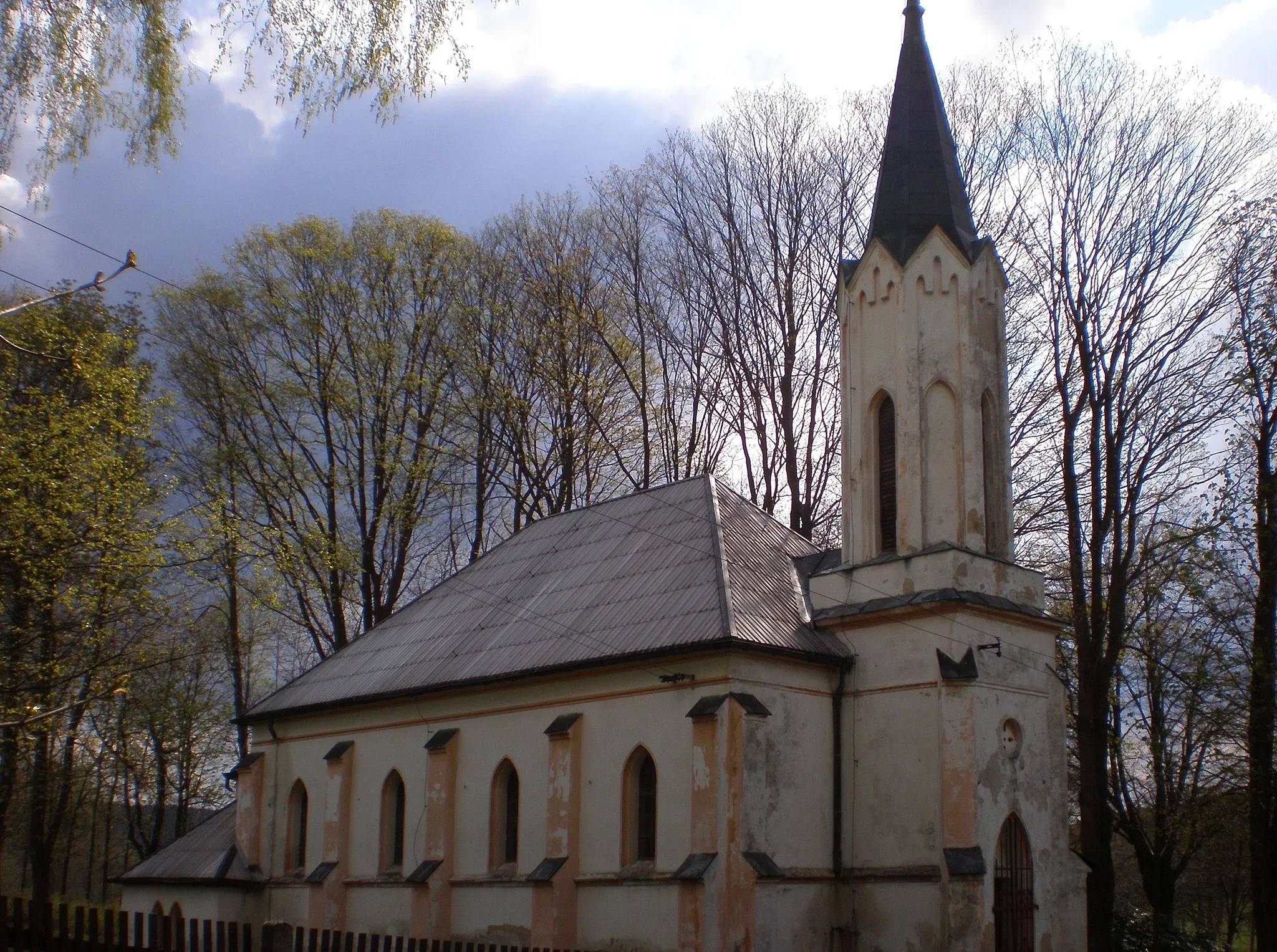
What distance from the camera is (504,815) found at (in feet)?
70.3

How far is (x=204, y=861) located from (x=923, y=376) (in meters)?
17.8

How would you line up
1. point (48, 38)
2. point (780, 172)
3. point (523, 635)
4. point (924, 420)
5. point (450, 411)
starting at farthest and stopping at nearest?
1. point (450, 411)
2. point (780, 172)
3. point (523, 635)
4. point (924, 420)
5. point (48, 38)

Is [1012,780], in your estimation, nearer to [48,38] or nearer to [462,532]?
[48,38]

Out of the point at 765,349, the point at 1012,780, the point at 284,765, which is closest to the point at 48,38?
the point at 1012,780

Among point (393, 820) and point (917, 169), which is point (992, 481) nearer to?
point (917, 169)

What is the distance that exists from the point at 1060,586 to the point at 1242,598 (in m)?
4.71

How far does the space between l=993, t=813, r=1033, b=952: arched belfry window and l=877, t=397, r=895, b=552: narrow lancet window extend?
4.93 m

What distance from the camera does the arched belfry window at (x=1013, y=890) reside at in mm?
17984

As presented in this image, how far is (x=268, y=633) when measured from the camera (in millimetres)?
44750

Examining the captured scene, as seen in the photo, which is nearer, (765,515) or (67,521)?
(67,521)

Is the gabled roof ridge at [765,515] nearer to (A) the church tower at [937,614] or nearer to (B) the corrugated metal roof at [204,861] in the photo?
(A) the church tower at [937,614]

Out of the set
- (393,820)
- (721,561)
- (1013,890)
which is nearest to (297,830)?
(393,820)

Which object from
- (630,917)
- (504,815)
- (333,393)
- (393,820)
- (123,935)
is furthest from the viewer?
(333,393)

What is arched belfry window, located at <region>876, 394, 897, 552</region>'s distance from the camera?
2092 cm
